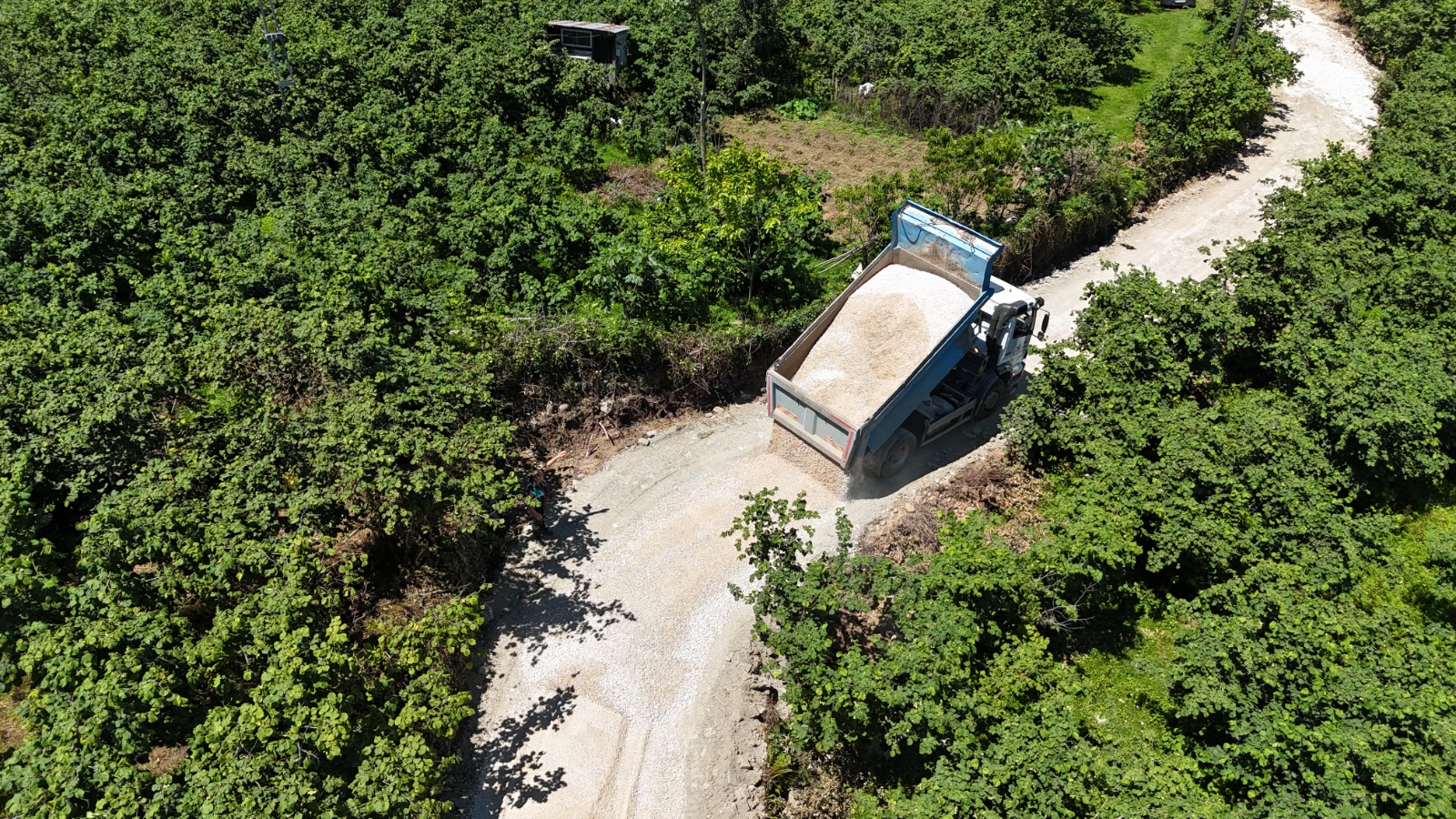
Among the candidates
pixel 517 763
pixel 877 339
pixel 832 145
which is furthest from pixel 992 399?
pixel 832 145

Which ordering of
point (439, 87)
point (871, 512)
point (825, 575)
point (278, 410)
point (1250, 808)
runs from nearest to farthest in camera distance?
point (1250, 808) → point (825, 575) → point (278, 410) → point (871, 512) → point (439, 87)

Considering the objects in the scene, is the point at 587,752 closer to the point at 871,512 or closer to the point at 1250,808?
the point at 871,512

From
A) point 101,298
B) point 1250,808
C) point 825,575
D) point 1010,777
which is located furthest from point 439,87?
point 1250,808

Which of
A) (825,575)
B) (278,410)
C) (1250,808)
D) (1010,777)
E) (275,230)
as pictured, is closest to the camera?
(1010,777)

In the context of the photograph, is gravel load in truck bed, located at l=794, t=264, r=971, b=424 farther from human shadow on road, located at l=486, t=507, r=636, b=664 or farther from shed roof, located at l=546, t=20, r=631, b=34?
shed roof, located at l=546, t=20, r=631, b=34

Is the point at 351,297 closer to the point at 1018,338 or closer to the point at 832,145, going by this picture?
the point at 1018,338

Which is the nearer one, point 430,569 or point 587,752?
point 587,752
